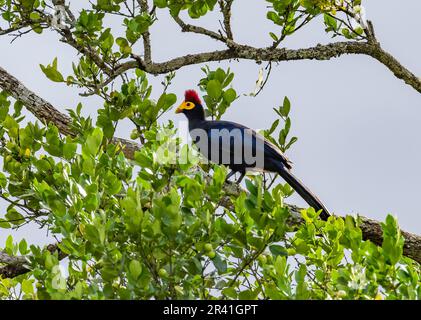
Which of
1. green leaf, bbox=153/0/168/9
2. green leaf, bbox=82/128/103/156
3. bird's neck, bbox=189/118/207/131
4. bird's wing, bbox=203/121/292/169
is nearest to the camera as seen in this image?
green leaf, bbox=82/128/103/156

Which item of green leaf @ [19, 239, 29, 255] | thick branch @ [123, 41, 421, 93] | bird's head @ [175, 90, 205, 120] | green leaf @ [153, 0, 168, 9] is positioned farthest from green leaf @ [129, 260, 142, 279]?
bird's head @ [175, 90, 205, 120]

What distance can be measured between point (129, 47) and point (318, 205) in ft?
6.25

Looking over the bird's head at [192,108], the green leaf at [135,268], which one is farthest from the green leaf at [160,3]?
the green leaf at [135,268]

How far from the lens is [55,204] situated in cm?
544

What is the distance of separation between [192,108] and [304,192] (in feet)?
7.64

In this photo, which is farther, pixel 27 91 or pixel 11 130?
pixel 27 91

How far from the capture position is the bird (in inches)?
304

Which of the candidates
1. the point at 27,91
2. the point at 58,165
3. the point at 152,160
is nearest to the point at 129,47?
the point at 27,91

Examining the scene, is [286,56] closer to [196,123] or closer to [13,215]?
[196,123]

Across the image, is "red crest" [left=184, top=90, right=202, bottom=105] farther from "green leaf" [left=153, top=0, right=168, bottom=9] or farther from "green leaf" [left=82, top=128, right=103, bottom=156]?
"green leaf" [left=82, top=128, right=103, bottom=156]

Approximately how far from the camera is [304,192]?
7.45 metres

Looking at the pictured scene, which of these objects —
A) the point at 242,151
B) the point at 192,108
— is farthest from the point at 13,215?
the point at 192,108

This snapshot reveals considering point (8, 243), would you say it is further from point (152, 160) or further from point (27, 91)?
point (152, 160)
